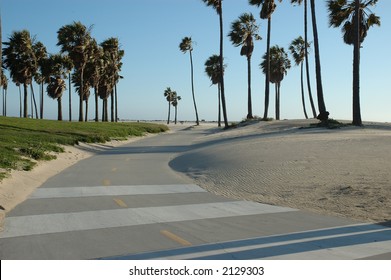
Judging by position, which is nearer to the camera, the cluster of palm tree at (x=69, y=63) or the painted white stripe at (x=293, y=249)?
the painted white stripe at (x=293, y=249)

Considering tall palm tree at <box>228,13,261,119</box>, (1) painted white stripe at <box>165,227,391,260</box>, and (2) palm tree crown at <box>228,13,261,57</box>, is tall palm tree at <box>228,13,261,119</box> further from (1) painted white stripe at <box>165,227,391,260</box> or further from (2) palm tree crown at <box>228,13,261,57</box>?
(1) painted white stripe at <box>165,227,391,260</box>

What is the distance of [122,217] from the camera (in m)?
9.35

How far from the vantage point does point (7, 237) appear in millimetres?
7641

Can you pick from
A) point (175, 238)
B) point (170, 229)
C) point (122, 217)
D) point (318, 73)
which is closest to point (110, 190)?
point (122, 217)

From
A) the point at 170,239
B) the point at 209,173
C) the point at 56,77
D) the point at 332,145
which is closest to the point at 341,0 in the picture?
the point at 332,145

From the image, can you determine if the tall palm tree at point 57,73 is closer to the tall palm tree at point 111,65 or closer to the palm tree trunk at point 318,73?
the tall palm tree at point 111,65

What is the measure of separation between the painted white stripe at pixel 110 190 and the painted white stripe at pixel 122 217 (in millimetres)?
2450

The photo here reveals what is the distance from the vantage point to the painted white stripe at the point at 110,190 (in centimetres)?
1245

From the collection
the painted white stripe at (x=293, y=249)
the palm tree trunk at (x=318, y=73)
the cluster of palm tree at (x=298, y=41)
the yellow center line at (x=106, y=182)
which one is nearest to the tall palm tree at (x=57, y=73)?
the cluster of palm tree at (x=298, y=41)

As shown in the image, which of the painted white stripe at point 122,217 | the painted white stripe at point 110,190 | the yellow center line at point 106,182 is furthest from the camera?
the yellow center line at point 106,182

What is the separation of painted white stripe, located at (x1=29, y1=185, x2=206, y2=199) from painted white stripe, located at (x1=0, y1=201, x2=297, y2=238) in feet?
8.04

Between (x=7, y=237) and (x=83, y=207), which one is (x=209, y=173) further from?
(x=7, y=237)

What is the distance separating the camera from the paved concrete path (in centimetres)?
660

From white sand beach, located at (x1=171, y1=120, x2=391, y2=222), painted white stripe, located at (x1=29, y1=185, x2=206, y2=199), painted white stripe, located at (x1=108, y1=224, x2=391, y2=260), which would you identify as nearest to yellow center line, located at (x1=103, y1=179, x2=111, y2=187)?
painted white stripe, located at (x1=29, y1=185, x2=206, y2=199)
